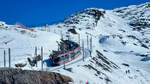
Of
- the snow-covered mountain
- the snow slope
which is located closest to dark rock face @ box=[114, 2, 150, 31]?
the snow-covered mountain

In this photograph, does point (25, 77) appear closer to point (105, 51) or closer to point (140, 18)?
point (105, 51)

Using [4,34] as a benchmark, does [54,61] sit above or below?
below

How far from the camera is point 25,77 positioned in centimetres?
2292

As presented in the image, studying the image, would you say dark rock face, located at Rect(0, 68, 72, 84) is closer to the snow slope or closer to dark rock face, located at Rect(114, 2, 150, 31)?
the snow slope

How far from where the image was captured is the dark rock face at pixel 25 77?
73.8ft

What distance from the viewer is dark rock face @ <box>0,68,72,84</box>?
22.5 metres

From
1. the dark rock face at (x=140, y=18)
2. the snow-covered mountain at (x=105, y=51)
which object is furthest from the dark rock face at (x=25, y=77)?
the dark rock face at (x=140, y=18)

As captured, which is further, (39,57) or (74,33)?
(74,33)

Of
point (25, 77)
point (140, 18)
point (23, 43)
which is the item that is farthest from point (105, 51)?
point (140, 18)

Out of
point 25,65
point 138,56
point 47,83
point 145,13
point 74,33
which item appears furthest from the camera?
point 145,13

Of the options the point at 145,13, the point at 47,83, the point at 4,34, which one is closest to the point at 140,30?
the point at 145,13

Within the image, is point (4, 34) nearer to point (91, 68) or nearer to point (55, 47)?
point (55, 47)

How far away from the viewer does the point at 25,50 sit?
40812 millimetres

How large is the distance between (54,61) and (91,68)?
6.72 metres
